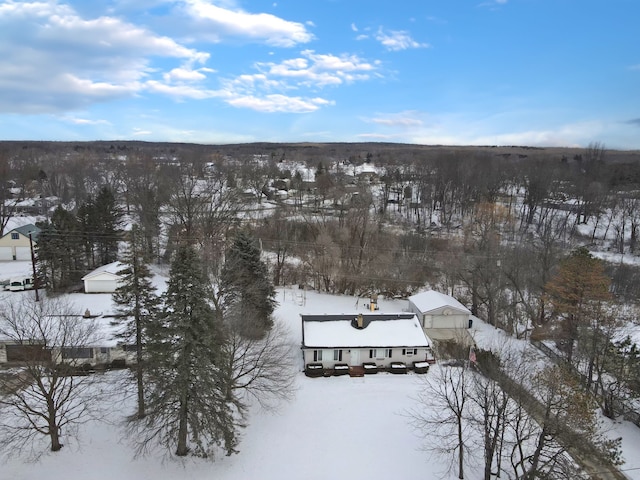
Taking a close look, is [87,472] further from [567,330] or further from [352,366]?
[567,330]

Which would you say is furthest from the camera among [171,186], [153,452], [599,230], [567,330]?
[599,230]

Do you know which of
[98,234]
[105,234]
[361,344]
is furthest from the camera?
[105,234]

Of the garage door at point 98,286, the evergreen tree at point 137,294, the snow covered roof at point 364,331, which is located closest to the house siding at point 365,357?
the snow covered roof at point 364,331

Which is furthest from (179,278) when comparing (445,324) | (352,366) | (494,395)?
(445,324)

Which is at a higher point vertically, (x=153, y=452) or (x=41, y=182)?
(x=41, y=182)

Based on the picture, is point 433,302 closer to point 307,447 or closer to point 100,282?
point 307,447

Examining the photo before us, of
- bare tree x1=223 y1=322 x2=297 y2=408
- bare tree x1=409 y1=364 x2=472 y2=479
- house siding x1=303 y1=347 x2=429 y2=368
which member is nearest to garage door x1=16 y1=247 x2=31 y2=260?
bare tree x1=223 y1=322 x2=297 y2=408

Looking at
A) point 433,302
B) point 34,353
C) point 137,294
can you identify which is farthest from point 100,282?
point 433,302
